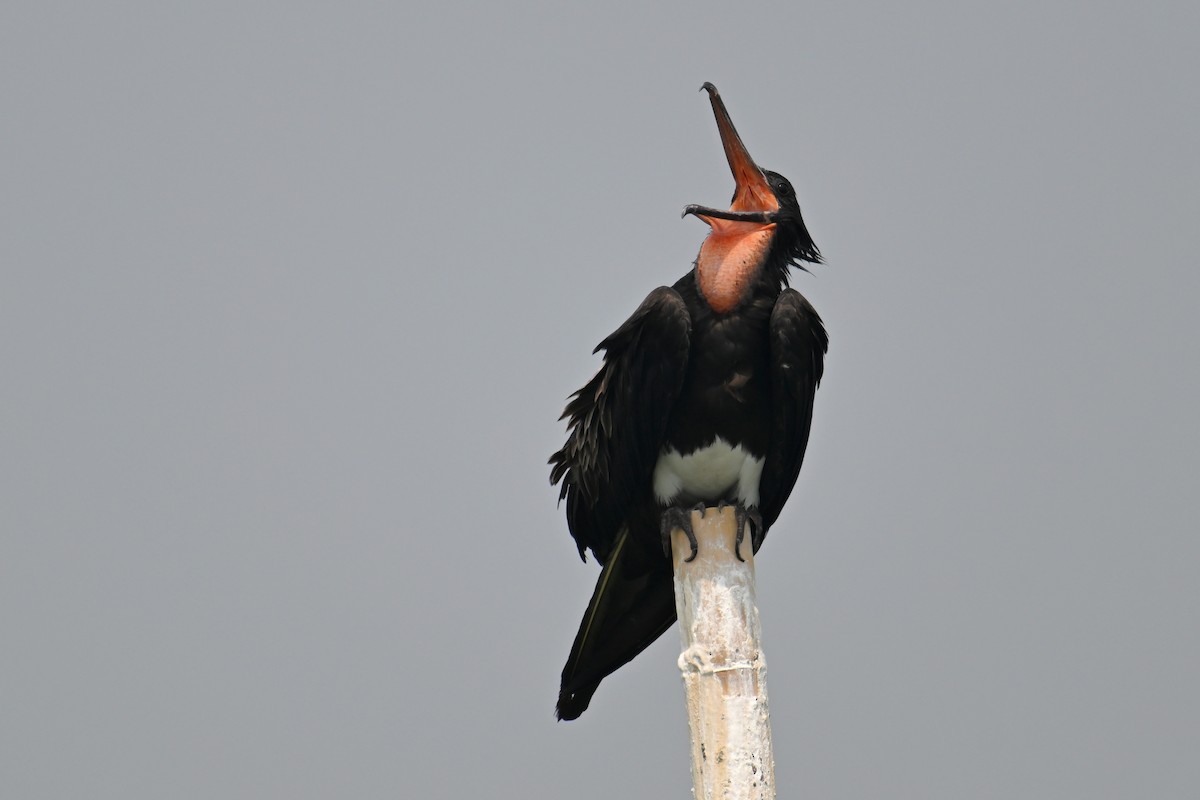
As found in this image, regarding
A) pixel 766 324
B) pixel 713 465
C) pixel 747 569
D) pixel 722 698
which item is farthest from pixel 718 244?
pixel 722 698

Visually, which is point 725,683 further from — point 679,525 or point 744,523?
point 679,525

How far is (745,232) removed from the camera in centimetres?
721

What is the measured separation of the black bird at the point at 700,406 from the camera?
23.0 feet

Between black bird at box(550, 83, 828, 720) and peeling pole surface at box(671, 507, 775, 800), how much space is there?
0.34m

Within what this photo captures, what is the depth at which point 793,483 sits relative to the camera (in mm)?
7391

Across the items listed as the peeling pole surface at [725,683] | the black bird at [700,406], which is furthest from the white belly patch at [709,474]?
the peeling pole surface at [725,683]

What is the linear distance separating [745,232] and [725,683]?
2.13 meters

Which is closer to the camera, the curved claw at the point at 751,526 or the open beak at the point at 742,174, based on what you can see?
the curved claw at the point at 751,526

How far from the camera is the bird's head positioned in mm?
7098

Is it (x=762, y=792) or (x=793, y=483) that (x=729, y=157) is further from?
(x=762, y=792)

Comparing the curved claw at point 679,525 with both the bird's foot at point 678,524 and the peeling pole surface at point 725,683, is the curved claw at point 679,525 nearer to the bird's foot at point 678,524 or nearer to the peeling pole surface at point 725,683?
the bird's foot at point 678,524

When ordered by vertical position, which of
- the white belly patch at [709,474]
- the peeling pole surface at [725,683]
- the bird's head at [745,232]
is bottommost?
the peeling pole surface at [725,683]

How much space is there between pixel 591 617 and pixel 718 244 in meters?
1.82

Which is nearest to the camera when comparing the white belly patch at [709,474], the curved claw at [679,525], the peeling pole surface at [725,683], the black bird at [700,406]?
the peeling pole surface at [725,683]
